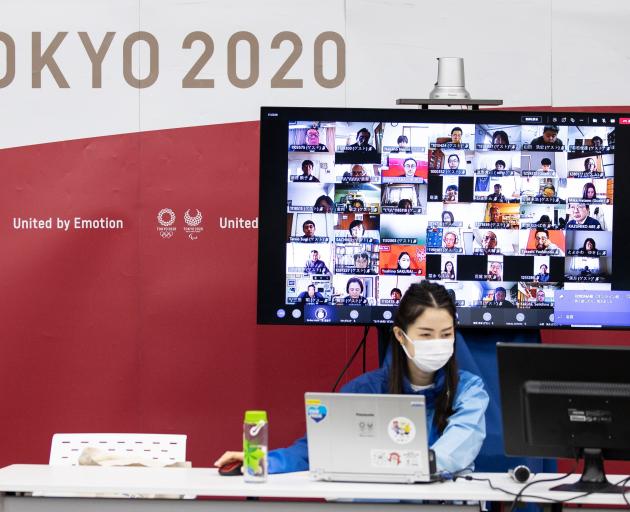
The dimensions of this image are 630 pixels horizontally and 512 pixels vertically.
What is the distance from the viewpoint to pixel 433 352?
150 inches

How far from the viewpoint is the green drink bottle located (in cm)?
333

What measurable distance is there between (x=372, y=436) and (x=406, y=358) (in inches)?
25.8

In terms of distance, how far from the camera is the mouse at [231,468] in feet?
11.6

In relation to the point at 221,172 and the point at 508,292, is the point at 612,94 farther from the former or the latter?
the point at 221,172

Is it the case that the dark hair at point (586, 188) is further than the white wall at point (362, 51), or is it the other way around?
the white wall at point (362, 51)

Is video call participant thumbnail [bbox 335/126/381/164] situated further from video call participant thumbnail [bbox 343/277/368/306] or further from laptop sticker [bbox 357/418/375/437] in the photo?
laptop sticker [bbox 357/418/375/437]

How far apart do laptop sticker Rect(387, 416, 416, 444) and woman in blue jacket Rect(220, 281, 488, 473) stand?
30 cm

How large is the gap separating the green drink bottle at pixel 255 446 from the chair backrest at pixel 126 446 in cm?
73

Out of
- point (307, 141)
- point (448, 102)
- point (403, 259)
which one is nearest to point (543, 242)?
point (403, 259)

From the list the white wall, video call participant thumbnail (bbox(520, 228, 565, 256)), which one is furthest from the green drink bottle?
the white wall

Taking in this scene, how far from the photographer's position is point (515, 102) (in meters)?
5.05

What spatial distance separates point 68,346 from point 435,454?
2266 mm

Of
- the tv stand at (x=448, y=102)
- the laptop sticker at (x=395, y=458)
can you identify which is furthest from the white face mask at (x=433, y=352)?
the tv stand at (x=448, y=102)

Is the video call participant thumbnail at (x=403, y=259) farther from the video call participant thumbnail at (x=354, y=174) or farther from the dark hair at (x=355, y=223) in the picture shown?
the video call participant thumbnail at (x=354, y=174)
